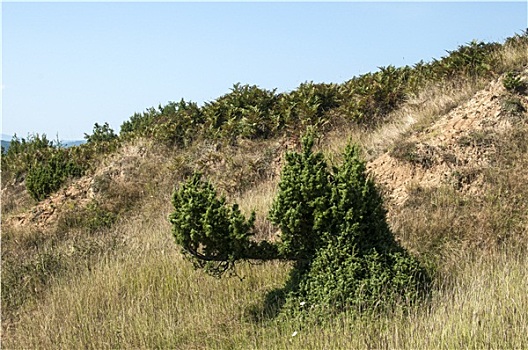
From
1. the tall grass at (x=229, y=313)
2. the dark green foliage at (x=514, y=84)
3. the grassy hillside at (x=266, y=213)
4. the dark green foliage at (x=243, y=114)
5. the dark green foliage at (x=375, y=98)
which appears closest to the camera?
the tall grass at (x=229, y=313)

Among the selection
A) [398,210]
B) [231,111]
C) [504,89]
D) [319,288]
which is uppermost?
[231,111]

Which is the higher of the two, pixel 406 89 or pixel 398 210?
pixel 406 89

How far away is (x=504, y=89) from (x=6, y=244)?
9.56 meters

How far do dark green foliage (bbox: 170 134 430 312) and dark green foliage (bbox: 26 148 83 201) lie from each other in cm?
983

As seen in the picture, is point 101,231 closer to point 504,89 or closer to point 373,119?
point 373,119

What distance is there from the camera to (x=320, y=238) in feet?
18.9

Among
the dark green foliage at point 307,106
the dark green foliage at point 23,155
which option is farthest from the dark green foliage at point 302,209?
the dark green foliage at point 23,155

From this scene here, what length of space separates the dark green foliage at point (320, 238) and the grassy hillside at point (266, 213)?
286 millimetres

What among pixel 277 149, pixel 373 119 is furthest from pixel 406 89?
pixel 277 149

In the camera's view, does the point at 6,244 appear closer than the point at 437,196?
No

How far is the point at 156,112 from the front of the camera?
18.5 metres

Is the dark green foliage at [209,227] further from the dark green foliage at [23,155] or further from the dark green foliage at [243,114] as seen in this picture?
the dark green foliage at [23,155]

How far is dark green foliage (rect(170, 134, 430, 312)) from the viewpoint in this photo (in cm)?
555

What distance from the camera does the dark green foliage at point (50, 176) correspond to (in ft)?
47.8
